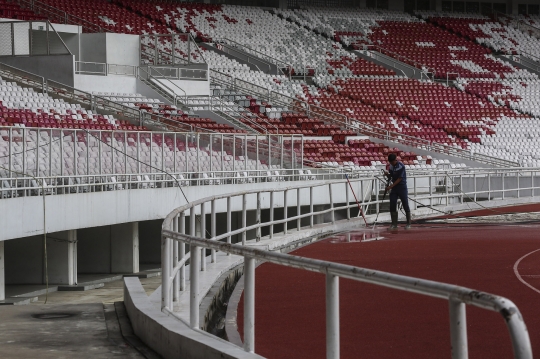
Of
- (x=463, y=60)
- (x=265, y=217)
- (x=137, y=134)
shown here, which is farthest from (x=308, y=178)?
(x=463, y=60)

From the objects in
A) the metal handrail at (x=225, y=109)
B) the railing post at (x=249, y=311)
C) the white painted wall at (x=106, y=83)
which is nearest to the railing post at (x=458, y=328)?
the railing post at (x=249, y=311)

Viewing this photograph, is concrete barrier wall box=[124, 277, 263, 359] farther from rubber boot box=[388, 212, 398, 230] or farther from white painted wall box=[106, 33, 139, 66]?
white painted wall box=[106, 33, 139, 66]

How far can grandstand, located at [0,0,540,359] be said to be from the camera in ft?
25.2

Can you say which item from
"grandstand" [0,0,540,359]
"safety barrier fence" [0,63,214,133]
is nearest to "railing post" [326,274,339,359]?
"grandstand" [0,0,540,359]

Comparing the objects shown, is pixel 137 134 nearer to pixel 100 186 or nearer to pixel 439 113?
pixel 100 186

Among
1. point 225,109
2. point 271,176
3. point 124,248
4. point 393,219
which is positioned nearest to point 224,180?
point 271,176

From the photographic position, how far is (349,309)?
9070 millimetres

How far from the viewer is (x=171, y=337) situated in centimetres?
685

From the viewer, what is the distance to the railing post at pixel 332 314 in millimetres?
4980

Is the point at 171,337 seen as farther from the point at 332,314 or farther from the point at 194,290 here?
the point at 332,314

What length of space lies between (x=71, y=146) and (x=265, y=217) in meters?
9.26

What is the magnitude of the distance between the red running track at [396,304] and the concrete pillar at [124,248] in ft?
19.9

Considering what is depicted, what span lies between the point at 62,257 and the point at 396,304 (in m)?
11.2

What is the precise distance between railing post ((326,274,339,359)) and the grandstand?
0.04 ft
